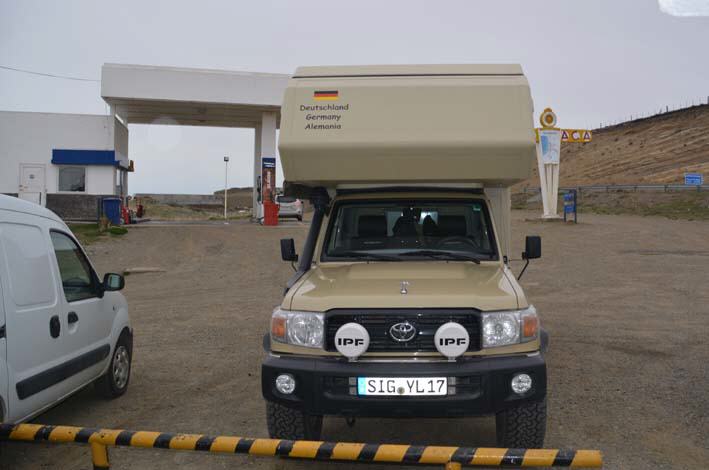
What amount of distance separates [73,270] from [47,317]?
82 cm

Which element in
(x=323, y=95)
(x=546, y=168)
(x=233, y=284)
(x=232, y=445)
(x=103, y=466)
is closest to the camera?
(x=232, y=445)

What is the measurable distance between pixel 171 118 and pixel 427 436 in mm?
29146

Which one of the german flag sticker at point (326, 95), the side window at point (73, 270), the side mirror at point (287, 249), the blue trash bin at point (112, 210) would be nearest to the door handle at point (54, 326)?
the side window at point (73, 270)

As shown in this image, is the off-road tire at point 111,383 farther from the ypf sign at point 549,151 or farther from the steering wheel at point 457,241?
the ypf sign at point 549,151

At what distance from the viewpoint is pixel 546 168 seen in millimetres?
31609

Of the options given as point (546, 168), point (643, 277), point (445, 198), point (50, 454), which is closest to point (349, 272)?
point (445, 198)

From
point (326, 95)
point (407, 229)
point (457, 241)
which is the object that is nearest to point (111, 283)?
point (326, 95)

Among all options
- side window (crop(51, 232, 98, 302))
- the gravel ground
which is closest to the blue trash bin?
the gravel ground

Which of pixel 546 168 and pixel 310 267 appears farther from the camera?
pixel 546 168

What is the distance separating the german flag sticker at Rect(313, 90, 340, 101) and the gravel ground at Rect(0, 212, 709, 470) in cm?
272

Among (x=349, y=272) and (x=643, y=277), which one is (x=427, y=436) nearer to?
(x=349, y=272)

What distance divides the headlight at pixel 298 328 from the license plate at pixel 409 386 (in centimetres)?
47

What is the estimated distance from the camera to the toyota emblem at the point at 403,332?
4.45m

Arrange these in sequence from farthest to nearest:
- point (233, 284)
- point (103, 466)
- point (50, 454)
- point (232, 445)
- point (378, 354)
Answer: point (233, 284), point (50, 454), point (378, 354), point (103, 466), point (232, 445)
